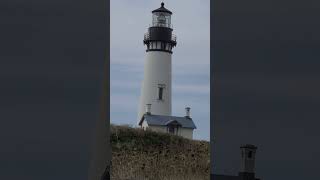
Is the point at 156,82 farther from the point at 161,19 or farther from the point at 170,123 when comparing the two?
the point at 161,19

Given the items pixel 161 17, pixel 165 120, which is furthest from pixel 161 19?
pixel 165 120

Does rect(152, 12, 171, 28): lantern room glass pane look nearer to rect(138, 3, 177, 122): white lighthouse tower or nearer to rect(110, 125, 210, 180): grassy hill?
rect(138, 3, 177, 122): white lighthouse tower

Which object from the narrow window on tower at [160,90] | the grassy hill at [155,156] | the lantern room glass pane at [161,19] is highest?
the lantern room glass pane at [161,19]

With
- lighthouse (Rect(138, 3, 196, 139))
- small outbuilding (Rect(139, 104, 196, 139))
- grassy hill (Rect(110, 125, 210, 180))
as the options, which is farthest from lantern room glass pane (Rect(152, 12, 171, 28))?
grassy hill (Rect(110, 125, 210, 180))

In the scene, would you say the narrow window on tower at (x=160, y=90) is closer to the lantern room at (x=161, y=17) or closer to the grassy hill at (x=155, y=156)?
the lantern room at (x=161, y=17)

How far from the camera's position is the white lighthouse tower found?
21.9 metres

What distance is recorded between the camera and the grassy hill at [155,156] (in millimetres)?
11914

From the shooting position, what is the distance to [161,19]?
23484 mm

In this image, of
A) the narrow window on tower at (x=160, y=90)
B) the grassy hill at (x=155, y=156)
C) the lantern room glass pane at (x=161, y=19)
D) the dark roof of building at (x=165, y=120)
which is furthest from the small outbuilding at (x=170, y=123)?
the grassy hill at (x=155, y=156)

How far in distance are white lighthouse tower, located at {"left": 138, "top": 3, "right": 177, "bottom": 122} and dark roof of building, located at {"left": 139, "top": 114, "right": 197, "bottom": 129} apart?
1.14 feet
